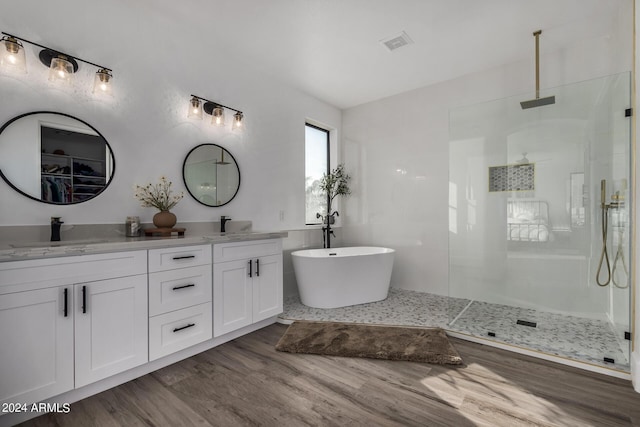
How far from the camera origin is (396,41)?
119 inches

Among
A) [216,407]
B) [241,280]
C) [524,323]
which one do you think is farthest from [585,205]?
[216,407]

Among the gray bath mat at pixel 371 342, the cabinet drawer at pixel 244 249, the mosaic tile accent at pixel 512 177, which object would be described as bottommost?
the gray bath mat at pixel 371 342

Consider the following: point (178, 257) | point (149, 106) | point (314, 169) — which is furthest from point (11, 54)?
point (314, 169)

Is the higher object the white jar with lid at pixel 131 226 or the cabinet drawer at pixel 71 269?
the white jar with lid at pixel 131 226

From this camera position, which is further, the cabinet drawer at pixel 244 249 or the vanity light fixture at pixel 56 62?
the cabinet drawer at pixel 244 249

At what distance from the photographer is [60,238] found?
6.70 feet

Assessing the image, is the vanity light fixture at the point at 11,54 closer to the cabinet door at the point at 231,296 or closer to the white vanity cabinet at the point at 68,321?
the white vanity cabinet at the point at 68,321

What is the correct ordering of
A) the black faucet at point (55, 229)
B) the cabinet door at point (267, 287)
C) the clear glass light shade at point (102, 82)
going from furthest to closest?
the cabinet door at point (267, 287) → the clear glass light shade at point (102, 82) → the black faucet at point (55, 229)

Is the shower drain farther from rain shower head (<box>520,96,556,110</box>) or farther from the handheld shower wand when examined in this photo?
rain shower head (<box>520,96,556,110</box>)

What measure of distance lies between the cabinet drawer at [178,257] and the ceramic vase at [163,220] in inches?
13.3

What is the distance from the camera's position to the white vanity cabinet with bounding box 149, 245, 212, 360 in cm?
208

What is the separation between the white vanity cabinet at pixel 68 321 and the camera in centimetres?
154

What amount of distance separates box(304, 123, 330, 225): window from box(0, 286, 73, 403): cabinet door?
2.98m

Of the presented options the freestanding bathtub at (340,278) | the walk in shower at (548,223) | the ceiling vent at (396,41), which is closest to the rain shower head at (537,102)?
the walk in shower at (548,223)
